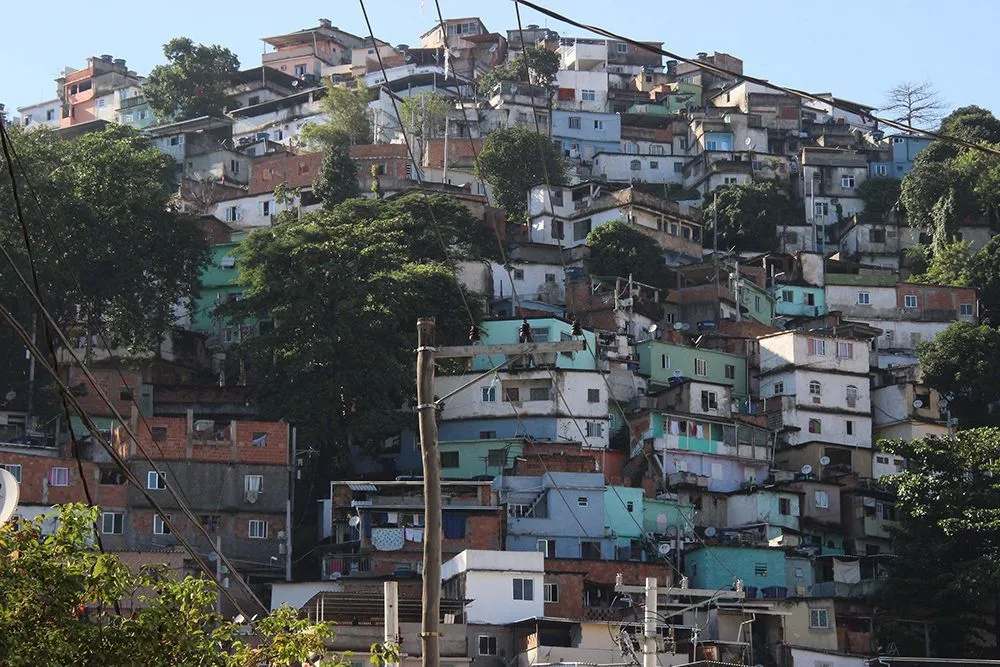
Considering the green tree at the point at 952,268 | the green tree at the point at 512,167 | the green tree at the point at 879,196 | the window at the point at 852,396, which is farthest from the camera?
the green tree at the point at 879,196

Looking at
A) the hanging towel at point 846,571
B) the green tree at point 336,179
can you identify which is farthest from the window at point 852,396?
the green tree at point 336,179

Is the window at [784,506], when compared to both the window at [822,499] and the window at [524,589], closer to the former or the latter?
the window at [822,499]

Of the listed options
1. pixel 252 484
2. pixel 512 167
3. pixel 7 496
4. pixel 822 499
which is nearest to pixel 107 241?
pixel 252 484

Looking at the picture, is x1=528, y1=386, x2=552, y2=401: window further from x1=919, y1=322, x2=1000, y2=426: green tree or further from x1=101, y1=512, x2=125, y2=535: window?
x1=919, y1=322, x2=1000, y2=426: green tree

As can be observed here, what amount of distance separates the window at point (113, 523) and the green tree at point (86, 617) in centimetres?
3702

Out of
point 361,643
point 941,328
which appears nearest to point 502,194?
point 941,328

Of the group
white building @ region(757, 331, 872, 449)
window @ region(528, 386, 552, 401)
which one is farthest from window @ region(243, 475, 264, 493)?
white building @ region(757, 331, 872, 449)

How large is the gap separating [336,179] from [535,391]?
21457mm

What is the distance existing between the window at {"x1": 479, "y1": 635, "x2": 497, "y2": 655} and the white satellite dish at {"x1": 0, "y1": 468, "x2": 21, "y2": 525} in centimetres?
2900

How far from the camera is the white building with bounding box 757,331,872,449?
66.1 metres

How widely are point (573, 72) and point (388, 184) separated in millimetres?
30115

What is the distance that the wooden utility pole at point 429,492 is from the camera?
1725cm

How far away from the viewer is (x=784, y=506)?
59812mm

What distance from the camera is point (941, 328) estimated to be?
76062 millimetres
